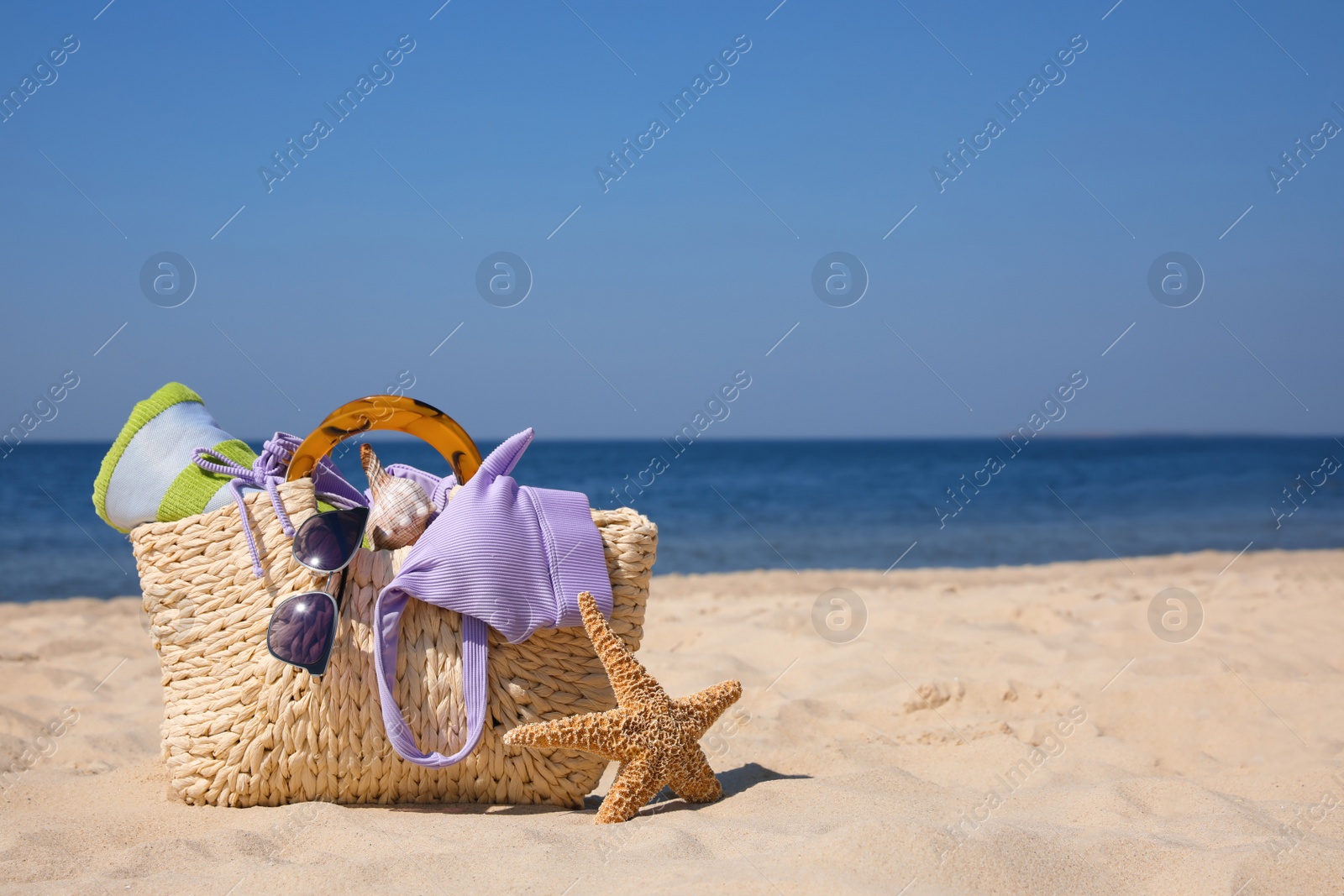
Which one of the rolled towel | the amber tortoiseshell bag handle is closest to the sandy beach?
the rolled towel

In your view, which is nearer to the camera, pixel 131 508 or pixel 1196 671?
pixel 131 508

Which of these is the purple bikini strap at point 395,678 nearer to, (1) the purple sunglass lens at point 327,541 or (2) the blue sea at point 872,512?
(1) the purple sunglass lens at point 327,541

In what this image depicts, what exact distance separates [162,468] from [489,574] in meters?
1.10

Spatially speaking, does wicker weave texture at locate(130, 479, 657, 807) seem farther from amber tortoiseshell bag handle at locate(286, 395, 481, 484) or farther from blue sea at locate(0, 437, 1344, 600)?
blue sea at locate(0, 437, 1344, 600)

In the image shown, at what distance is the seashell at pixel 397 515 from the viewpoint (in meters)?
2.70

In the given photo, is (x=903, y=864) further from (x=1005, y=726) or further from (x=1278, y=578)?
(x=1278, y=578)

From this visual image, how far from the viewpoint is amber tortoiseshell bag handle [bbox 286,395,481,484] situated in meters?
2.71

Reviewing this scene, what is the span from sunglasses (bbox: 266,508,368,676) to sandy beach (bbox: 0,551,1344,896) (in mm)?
427

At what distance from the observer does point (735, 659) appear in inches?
195

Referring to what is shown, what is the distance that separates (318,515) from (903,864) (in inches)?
65.6

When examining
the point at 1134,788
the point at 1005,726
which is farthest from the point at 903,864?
the point at 1005,726

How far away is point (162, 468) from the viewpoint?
2863 mm

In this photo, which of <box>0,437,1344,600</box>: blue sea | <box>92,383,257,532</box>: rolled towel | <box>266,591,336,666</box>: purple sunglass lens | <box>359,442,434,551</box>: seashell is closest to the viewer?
<box>266,591,336,666</box>: purple sunglass lens

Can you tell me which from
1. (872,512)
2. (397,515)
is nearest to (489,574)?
(397,515)
